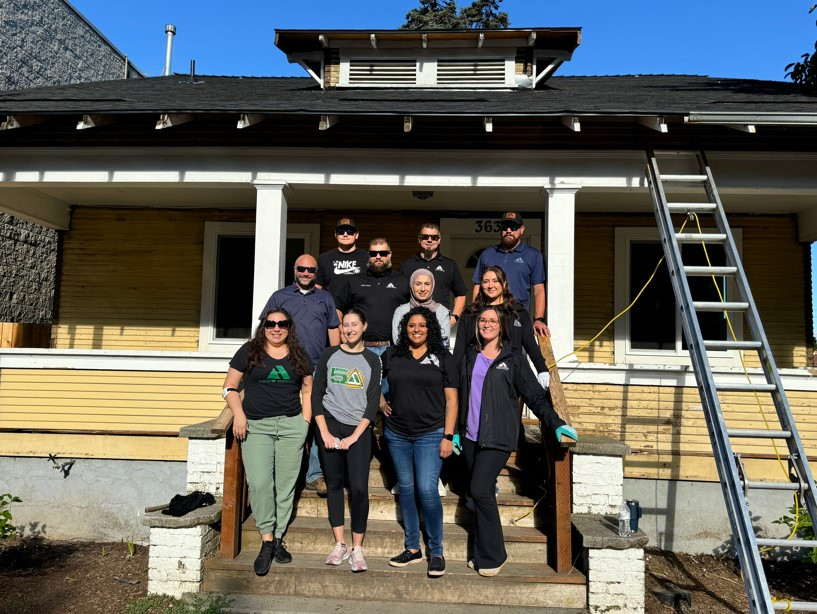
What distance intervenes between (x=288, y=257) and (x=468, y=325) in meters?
4.74

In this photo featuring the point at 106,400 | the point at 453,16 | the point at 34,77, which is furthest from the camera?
the point at 453,16

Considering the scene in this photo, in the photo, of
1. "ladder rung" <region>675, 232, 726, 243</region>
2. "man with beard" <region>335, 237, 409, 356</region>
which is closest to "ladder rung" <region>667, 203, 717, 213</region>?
"ladder rung" <region>675, 232, 726, 243</region>

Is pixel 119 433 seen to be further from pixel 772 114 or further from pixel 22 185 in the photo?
pixel 772 114

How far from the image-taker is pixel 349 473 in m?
4.10

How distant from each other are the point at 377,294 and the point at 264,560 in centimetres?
213

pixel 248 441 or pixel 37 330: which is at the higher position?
pixel 37 330

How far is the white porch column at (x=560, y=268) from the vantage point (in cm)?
596

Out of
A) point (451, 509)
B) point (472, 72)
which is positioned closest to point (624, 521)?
point (451, 509)

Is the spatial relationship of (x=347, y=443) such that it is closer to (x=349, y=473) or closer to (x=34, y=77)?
(x=349, y=473)

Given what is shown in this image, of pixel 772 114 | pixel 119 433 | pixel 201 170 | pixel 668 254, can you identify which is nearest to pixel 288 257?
pixel 201 170

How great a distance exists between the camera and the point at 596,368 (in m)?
5.94

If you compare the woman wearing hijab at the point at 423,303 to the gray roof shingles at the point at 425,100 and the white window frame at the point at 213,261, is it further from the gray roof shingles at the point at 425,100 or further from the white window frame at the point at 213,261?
the white window frame at the point at 213,261

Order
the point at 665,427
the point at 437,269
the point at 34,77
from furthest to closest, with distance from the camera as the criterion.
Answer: the point at 34,77, the point at 665,427, the point at 437,269

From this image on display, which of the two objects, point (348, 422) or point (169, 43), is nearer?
point (348, 422)
